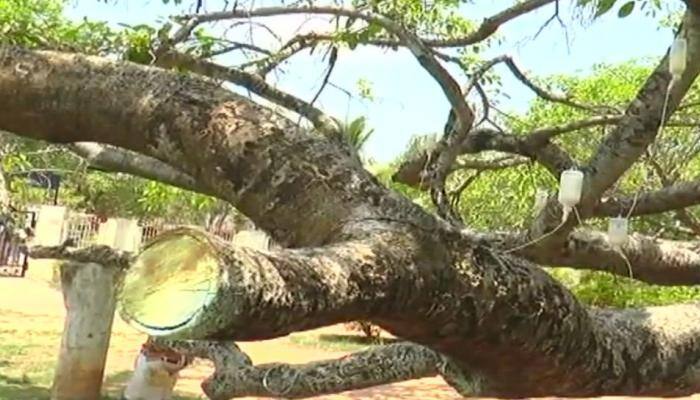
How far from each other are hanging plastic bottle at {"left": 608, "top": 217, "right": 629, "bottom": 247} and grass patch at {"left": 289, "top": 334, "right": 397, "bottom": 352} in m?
9.95

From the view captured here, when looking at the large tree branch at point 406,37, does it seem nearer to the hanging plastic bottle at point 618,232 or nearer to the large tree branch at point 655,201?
the large tree branch at point 655,201

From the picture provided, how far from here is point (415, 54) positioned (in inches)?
125

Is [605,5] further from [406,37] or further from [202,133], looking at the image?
[202,133]

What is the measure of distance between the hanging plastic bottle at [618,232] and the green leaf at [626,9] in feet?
2.03

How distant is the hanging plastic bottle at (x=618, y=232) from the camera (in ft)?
9.12

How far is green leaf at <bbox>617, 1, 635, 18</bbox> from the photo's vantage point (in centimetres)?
233

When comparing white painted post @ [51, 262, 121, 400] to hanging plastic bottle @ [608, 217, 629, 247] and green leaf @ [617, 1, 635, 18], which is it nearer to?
hanging plastic bottle @ [608, 217, 629, 247]

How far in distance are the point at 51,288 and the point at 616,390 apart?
16.8m

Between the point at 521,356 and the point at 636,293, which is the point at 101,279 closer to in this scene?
the point at 636,293

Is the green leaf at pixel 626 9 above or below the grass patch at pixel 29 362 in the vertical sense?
above

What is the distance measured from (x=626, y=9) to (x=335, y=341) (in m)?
11.9

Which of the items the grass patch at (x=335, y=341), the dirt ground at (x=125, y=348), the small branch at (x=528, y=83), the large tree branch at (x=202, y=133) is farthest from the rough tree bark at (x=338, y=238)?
the grass patch at (x=335, y=341)

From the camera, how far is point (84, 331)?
24.7ft

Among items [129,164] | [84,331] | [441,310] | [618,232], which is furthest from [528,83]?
[84,331]
